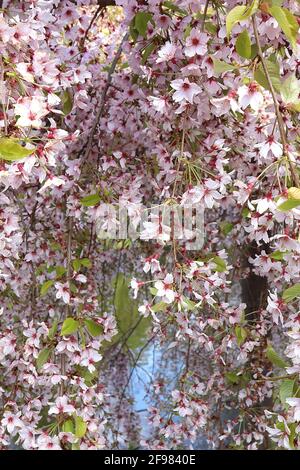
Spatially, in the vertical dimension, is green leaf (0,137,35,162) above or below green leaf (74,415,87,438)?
above

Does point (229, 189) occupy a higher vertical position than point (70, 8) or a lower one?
lower

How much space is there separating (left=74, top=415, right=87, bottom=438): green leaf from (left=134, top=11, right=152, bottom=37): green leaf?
120 centimetres

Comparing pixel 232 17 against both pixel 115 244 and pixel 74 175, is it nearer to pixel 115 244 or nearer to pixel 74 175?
pixel 74 175

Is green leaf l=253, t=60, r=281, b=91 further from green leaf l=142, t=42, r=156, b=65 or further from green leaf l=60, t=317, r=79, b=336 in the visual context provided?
green leaf l=60, t=317, r=79, b=336

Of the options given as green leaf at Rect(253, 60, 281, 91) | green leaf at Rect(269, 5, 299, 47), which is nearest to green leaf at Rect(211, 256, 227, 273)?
green leaf at Rect(253, 60, 281, 91)

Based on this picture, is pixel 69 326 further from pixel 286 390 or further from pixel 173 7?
pixel 173 7

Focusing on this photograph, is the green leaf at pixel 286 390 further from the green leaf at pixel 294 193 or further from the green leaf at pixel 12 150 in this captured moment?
the green leaf at pixel 12 150

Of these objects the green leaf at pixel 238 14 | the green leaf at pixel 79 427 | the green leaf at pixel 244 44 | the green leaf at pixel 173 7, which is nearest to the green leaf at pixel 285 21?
the green leaf at pixel 238 14

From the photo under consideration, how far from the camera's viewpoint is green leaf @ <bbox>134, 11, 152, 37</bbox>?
181 centimetres

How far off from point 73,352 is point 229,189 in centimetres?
106

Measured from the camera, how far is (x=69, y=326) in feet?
5.55

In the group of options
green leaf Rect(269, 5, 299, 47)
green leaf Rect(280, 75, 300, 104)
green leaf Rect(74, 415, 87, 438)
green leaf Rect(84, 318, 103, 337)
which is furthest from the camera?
green leaf Rect(84, 318, 103, 337)
